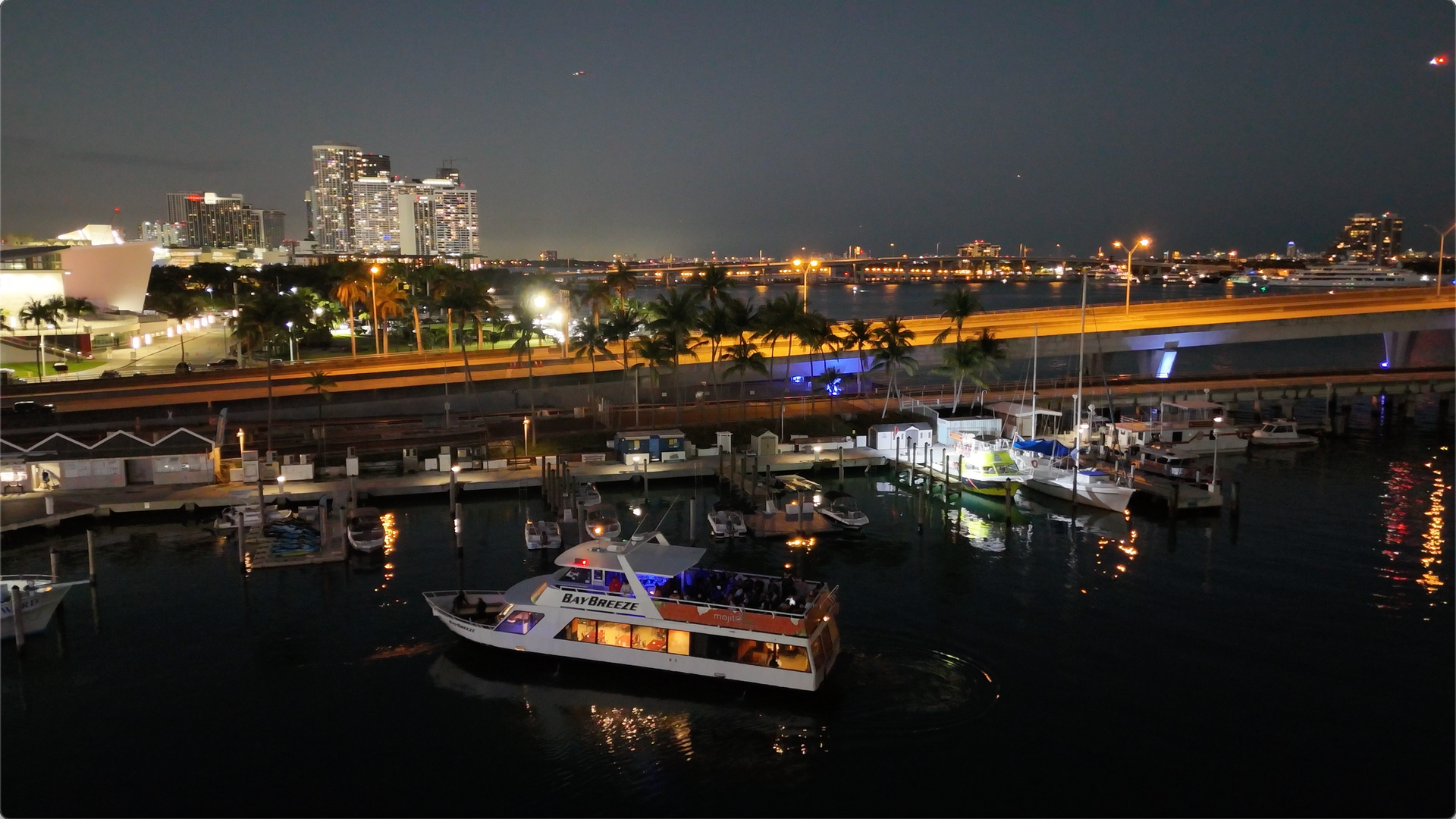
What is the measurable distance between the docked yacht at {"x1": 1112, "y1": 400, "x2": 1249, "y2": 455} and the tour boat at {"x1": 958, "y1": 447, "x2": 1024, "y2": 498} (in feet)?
36.6

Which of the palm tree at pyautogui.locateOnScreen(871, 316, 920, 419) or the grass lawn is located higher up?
the palm tree at pyautogui.locateOnScreen(871, 316, 920, 419)

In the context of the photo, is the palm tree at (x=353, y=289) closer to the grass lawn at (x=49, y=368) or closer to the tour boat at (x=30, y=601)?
the grass lawn at (x=49, y=368)

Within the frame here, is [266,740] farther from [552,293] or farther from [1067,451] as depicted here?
[552,293]

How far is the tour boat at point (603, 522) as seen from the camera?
3633 centimetres

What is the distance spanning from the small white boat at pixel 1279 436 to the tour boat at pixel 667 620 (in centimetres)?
4558

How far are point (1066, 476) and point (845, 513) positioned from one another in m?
12.7

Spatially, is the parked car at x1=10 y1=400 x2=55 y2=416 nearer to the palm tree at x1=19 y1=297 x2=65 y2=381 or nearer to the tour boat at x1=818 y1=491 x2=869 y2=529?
the palm tree at x1=19 y1=297 x2=65 y2=381

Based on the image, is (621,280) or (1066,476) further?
(621,280)

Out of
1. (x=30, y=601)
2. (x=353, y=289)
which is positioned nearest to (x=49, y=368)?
(x=353, y=289)

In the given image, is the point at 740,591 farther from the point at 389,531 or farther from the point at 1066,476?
the point at 1066,476

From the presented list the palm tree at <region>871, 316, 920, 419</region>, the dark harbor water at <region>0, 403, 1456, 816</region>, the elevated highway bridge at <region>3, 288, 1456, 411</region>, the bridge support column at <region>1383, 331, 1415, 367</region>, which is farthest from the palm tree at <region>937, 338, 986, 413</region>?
the bridge support column at <region>1383, 331, 1415, 367</region>

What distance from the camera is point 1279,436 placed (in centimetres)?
6181

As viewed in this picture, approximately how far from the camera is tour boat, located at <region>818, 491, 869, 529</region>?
42000mm

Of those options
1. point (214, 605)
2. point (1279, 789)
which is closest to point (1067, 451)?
point (1279, 789)
